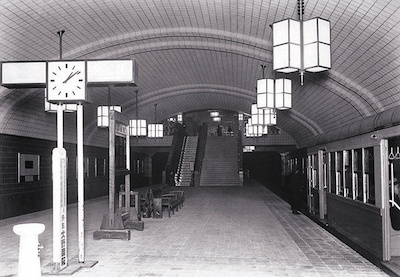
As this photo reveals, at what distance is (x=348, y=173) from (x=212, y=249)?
2926 millimetres

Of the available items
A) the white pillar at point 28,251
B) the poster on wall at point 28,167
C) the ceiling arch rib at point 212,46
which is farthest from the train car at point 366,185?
the poster on wall at point 28,167

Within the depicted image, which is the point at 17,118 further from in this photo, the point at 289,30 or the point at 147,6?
the point at 289,30

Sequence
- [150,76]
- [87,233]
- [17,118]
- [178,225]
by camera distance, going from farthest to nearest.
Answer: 1. [150,76]
2. [17,118]
3. [178,225]
4. [87,233]

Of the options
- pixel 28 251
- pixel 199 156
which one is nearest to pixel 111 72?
pixel 28 251

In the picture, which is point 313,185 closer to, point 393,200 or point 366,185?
point 366,185

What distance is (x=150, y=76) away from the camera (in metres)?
17.0

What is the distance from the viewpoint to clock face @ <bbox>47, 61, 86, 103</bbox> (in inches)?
232

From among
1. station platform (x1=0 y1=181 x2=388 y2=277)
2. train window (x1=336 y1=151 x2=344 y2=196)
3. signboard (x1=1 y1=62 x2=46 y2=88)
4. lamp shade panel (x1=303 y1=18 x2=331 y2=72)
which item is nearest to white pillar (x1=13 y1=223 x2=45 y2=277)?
station platform (x1=0 y1=181 x2=388 y2=277)

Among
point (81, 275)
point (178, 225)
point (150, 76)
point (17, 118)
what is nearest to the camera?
point (81, 275)

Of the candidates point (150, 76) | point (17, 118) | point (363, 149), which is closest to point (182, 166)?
point (150, 76)

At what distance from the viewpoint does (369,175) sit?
22.7 ft

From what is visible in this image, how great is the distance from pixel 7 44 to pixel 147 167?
22.6 metres

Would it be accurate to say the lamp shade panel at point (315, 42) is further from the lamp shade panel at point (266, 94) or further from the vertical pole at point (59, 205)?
the lamp shade panel at point (266, 94)

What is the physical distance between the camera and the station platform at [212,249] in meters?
5.99
